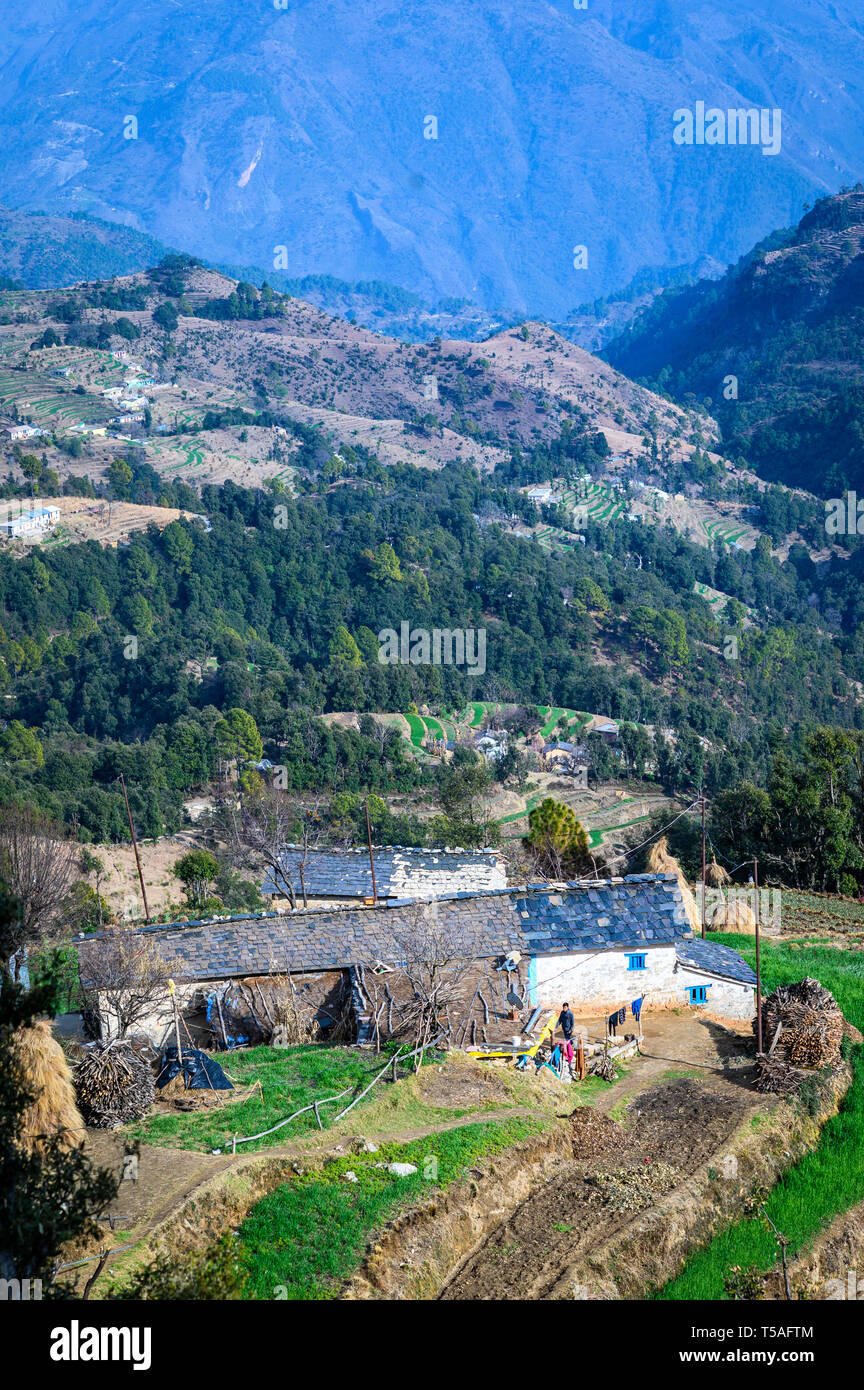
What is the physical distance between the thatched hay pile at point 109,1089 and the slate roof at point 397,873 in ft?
38.7

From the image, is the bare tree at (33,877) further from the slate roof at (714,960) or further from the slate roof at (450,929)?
the slate roof at (714,960)

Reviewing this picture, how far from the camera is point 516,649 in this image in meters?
91.8

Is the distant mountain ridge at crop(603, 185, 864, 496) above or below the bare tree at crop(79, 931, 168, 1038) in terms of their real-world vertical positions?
above

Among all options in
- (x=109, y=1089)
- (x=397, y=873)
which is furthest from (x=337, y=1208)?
(x=397, y=873)

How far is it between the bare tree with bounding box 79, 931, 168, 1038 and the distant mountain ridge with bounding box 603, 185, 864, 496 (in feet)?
437

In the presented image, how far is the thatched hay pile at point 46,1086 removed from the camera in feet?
53.4

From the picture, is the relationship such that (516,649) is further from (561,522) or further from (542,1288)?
(542,1288)

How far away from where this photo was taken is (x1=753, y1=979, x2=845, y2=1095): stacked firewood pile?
67.9 feet

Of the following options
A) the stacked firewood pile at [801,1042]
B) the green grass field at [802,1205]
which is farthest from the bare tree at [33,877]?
the stacked firewood pile at [801,1042]

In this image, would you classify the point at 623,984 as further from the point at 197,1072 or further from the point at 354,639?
the point at 354,639

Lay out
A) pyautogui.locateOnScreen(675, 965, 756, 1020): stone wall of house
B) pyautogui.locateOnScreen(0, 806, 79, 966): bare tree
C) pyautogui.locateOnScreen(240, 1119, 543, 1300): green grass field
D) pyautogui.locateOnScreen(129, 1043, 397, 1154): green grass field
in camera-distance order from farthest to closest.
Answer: pyautogui.locateOnScreen(675, 965, 756, 1020): stone wall of house, pyautogui.locateOnScreen(0, 806, 79, 966): bare tree, pyautogui.locateOnScreen(129, 1043, 397, 1154): green grass field, pyautogui.locateOnScreen(240, 1119, 543, 1300): green grass field

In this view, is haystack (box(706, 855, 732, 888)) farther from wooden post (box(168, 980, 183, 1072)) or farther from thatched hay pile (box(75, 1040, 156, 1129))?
thatched hay pile (box(75, 1040, 156, 1129))

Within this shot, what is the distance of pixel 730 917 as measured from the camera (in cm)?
3234

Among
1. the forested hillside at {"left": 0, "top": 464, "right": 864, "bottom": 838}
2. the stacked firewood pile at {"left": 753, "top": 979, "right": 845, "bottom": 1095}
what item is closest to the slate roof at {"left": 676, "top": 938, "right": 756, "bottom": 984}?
the stacked firewood pile at {"left": 753, "top": 979, "right": 845, "bottom": 1095}
